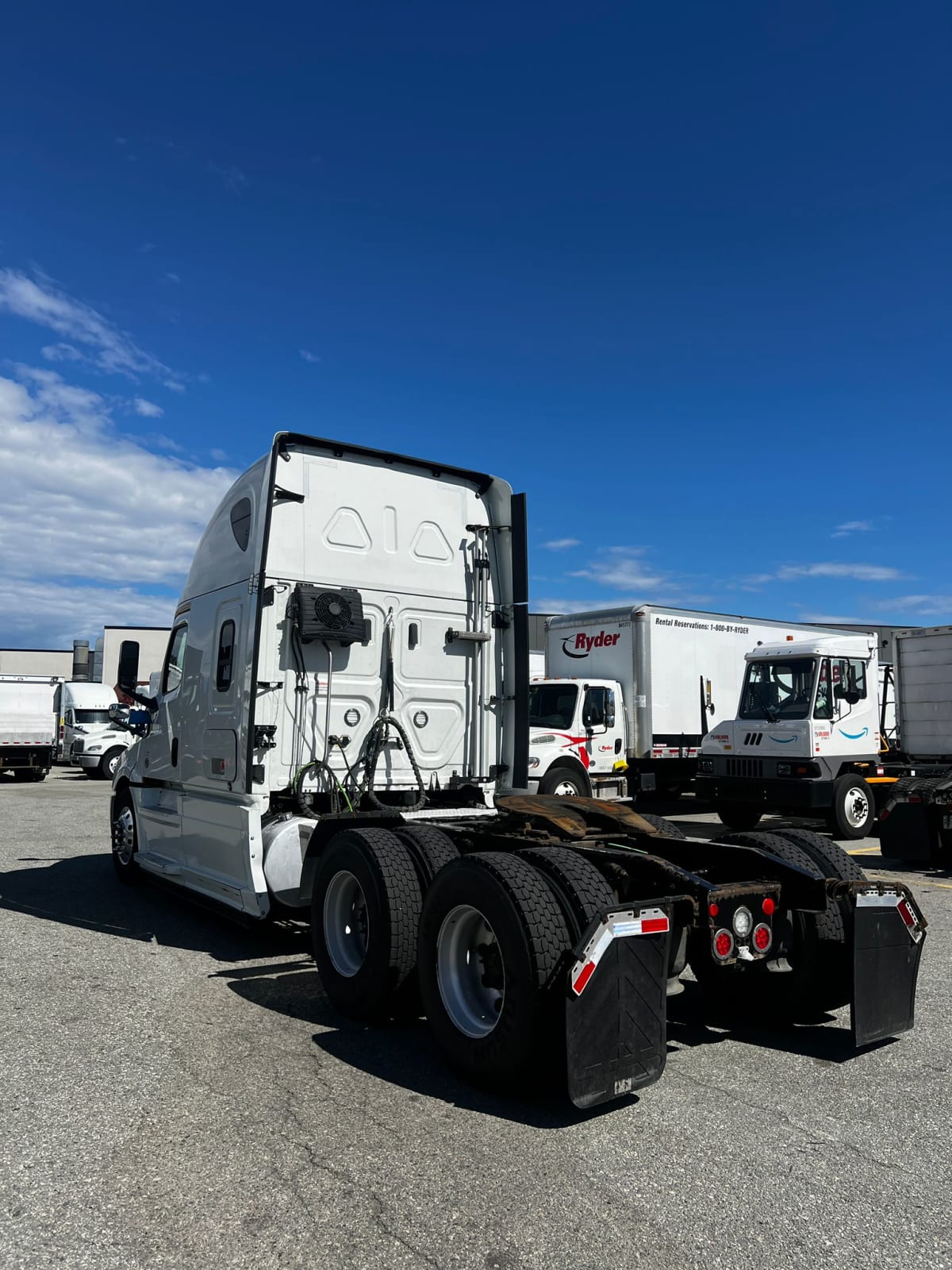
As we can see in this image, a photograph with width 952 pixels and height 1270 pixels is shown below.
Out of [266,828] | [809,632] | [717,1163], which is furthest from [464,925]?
[809,632]

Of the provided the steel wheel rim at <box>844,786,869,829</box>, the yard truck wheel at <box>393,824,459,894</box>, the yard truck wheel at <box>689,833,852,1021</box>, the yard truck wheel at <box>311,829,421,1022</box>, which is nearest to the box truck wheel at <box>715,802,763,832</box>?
the steel wheel rim at <box>844,786,869,829</box>

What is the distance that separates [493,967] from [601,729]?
11531 mm

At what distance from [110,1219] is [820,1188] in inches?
92.4

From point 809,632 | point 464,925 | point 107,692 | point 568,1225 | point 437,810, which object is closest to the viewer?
point 568,1225

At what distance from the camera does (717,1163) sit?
3439 millimetres

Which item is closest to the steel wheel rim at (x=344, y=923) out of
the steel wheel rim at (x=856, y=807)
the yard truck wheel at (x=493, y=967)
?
the yard truck wheel at (x=493, y=967)

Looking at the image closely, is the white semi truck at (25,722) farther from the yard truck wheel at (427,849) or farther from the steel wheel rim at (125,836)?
the yard truck wheel at (427,849)

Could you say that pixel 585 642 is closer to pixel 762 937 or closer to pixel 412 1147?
pixel 762 937

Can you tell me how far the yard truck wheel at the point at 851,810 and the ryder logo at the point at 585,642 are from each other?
Answer: 4716 millimetres

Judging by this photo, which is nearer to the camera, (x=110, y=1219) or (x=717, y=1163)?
(x=110, y=1219)

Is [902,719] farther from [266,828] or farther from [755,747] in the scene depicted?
[266,828]

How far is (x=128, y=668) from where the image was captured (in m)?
8.29

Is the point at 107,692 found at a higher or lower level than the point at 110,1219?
higher

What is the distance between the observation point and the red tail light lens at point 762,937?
4461 millimetres
